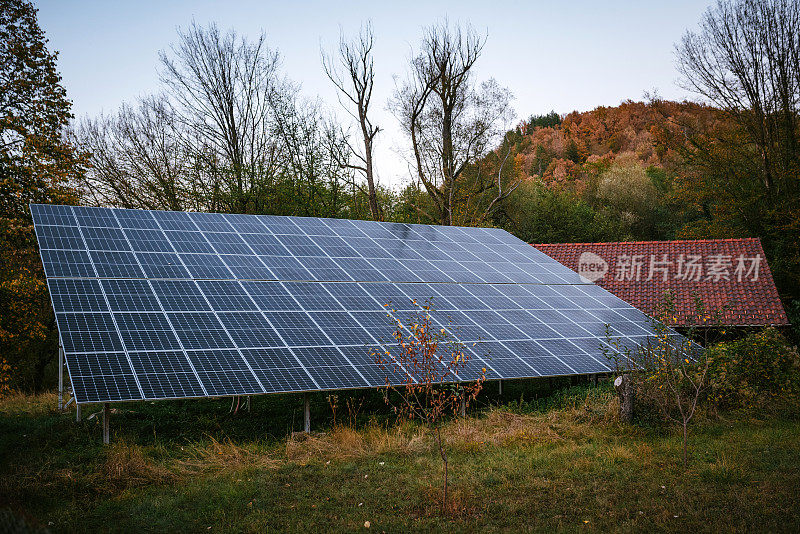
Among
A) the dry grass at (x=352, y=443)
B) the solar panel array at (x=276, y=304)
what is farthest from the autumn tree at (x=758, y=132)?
the dry grass at (x=352, y=443)

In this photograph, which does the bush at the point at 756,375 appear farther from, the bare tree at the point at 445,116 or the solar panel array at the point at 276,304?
the bare tree at the point at 445,116

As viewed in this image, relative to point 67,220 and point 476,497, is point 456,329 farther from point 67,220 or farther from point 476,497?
point 67,220

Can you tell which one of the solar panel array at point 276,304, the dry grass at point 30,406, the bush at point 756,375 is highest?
the solar panel array at point 276,304

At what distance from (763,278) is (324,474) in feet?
83.2

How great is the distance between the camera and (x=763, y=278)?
92.9ft

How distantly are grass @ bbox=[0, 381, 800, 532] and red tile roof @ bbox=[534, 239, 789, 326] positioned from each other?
1332 centimetres

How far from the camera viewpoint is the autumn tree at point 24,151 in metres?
22.1

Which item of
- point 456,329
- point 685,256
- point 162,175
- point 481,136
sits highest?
point 481,136

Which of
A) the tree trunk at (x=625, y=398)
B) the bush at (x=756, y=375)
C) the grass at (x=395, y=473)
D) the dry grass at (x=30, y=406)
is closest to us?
the grass at (x=395, y=473)

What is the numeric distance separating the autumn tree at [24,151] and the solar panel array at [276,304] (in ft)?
19.2

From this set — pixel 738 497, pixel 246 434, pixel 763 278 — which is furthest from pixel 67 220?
pixel 763 278

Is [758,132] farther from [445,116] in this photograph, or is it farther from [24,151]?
[24,151]

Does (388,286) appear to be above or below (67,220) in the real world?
below

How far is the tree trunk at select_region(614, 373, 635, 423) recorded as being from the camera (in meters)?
14.2
